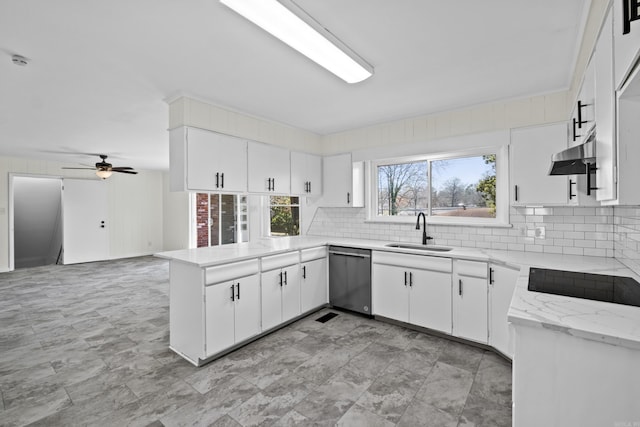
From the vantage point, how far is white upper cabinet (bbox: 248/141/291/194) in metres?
3.65

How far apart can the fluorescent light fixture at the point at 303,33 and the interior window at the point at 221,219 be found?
15.6ft

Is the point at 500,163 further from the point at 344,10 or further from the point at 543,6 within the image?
the point at 344,10

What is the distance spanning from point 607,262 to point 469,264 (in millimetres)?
1031

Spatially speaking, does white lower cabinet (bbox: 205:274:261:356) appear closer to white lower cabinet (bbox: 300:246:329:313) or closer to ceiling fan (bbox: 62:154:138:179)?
white lower cabinet (bbox: 300:246:329:313)

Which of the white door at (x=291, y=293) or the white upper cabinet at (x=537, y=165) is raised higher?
the white upper cabinet at (x=537, y=165)

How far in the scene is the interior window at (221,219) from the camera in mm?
6914

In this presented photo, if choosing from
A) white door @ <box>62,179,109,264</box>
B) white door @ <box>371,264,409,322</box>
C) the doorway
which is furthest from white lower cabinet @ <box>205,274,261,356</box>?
the doorway

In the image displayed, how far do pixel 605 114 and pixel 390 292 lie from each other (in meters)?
2.50

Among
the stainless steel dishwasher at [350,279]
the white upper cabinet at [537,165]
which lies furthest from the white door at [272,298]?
the white upper cabinet at [537,165]

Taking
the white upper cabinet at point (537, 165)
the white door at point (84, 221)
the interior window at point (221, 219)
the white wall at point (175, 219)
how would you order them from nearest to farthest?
the white upper cabinet at point (537, 165)
the interior window at point (221, 219)
the white door at point (84, 221)
the white wall at point (175, 219)

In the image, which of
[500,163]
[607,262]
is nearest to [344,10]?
[500,163]

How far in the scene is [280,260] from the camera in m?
3.33

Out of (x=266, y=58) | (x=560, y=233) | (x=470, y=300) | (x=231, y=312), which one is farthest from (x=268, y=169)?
(x=560, y=233)

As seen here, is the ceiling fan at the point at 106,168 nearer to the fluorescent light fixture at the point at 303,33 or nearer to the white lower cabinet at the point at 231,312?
the white lower cabinet at the point at 231,312
